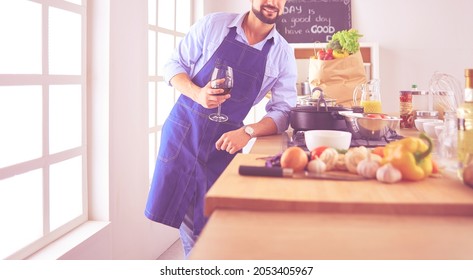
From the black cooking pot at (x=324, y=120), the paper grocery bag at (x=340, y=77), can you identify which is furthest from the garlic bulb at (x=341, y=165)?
the paper grocery bag at (x=340, y=77)

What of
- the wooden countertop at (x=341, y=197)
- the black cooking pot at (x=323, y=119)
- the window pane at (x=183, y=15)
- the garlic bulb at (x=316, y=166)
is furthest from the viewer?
the window pane at (x=183, y=15)

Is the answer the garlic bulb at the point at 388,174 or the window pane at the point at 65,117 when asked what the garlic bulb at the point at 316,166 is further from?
the window pane at the point at 65,117

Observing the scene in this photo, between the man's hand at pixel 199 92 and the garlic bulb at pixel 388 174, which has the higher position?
the man's hand at pixel 199 92

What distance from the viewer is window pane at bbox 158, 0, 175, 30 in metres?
3.18

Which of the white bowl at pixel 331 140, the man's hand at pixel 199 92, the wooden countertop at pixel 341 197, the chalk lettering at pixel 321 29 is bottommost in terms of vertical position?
the wooden countertop at pixel 341 197

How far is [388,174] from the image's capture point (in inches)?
38.2

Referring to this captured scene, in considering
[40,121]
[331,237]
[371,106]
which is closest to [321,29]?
[371,106]

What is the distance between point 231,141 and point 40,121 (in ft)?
2.24

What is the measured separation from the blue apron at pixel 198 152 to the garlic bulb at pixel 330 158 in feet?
2.90

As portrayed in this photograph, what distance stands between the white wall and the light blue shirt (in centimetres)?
225

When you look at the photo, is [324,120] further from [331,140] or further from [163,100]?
[163,100]

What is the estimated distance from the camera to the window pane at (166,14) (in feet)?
10.4

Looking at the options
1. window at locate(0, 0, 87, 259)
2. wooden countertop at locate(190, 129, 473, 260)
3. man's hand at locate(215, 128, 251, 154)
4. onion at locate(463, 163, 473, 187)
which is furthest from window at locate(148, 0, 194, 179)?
onion at locate(463, 163, 473, 187)
